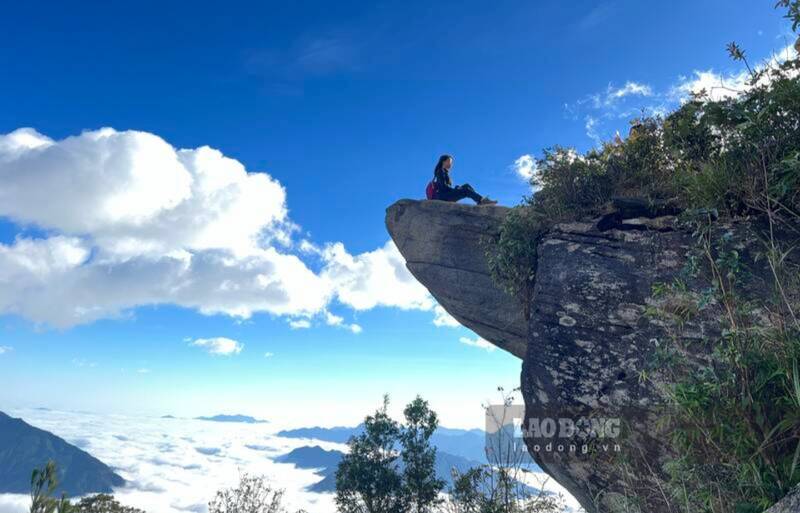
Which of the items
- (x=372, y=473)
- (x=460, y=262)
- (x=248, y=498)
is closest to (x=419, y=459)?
(x=372, y=473)

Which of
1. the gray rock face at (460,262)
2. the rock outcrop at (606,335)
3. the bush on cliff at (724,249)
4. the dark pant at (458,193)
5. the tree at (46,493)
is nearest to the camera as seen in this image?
the bush on cliff at (724,249)

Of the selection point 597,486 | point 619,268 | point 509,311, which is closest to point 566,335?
point 619,268

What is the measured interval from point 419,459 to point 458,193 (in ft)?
53.4

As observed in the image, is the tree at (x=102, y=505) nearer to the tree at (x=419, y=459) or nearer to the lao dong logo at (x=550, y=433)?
the tree at (x=419, y=459)

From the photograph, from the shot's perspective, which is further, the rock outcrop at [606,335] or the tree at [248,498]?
the tree at [248,498]

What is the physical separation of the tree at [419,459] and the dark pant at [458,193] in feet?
47.9


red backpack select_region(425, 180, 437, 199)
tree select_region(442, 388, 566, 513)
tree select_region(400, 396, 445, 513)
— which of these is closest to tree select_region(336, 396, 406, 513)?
tree select_region(400, 396, 445, 513)

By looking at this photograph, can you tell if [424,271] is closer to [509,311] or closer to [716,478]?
[509,311]

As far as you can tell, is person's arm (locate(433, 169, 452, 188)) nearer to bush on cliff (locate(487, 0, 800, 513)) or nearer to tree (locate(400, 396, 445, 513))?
bush on cliff (locate(487, 0, 800, 513))

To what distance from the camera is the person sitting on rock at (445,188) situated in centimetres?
1532

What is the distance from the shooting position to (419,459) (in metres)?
24.6

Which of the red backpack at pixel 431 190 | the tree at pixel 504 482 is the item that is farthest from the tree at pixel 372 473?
the red backpack at pixel 431 190

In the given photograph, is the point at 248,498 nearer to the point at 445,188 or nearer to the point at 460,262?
the point at 460,262

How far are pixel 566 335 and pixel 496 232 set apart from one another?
4.61 m
